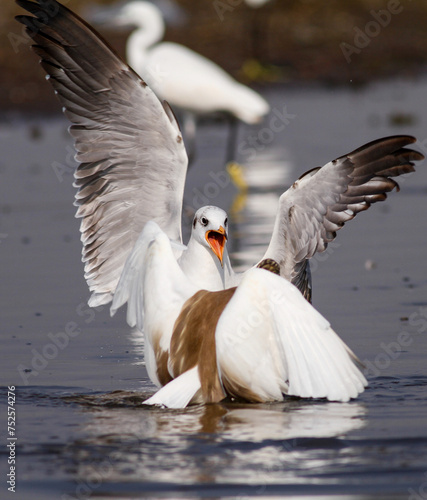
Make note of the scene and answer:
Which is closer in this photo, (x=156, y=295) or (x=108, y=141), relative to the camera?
(x=156, y=295)

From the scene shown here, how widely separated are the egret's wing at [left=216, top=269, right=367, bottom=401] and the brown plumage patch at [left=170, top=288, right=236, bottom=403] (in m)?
0.21

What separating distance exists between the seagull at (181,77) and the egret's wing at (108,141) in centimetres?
511

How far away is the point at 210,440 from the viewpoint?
5.46 meters

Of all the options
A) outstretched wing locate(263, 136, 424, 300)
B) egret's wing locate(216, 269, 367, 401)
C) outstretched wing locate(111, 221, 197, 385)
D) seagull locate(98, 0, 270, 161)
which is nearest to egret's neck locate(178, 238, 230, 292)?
outstretched wing locate(263, 136, 424, 300)

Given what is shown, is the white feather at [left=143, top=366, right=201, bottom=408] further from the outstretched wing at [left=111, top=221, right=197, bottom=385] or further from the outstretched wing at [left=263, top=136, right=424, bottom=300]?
the outstretched wing at [left=263, top=136, right=424, bottom=300]

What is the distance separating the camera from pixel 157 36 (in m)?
13.8

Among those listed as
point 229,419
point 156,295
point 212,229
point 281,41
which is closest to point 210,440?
point 229,419

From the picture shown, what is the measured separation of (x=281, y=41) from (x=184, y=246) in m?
16.7

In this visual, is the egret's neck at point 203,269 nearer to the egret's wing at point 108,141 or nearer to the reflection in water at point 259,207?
the egret's wing at point 108,141

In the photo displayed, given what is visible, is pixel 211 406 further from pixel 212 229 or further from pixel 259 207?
pixel 259 207

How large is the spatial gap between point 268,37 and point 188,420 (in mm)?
17726

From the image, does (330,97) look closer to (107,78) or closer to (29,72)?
(29,72)

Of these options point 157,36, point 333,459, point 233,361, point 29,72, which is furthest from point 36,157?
point 333,459

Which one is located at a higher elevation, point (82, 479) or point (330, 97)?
point (330, 97)
